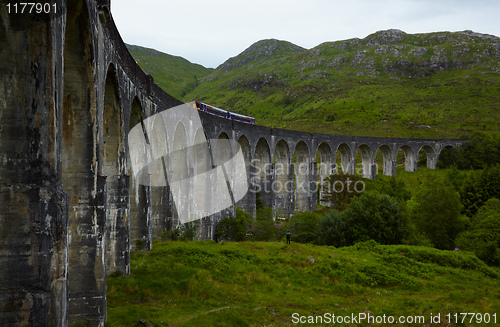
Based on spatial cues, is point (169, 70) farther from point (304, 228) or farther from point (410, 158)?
point (304, 228)

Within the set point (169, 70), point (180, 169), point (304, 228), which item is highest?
point (169, 70)

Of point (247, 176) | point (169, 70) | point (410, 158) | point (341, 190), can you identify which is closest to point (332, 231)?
point (341, 190)

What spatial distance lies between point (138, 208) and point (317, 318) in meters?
8.96

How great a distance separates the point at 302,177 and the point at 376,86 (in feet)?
276

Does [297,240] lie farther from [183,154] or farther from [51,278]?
[51,278]

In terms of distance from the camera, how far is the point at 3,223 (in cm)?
555

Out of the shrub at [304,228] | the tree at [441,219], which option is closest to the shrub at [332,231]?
the shrub at [304,228]

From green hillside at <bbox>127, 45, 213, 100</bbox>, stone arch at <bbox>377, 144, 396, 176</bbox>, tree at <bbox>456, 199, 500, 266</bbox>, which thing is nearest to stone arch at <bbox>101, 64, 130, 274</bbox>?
tree at <bbox>456, 199, 500, 266</bbox>

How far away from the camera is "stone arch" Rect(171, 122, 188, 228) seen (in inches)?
922

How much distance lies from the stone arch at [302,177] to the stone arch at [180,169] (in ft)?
74.9

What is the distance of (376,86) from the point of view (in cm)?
11806

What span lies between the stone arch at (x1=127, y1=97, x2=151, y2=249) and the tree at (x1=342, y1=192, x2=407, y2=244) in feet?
45.7

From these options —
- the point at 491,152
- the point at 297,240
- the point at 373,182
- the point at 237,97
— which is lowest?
the point at 297,240

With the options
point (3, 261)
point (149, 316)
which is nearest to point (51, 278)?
point (3, 261)
